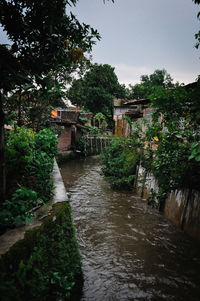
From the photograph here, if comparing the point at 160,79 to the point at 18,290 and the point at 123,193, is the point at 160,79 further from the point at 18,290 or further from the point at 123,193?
the point at 18,290

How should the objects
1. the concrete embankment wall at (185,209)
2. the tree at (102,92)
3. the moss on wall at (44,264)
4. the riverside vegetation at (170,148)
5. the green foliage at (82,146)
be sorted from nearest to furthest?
the moss on wall at (44,264), the riverside vegetation at (170,148), the concrete embankment wall at (185,209), the green foliage at (82,146), the tree at (102,92)

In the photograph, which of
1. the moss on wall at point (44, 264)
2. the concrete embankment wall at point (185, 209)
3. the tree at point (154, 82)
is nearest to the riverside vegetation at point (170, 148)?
the concrete embankment wall at point (185, 209)

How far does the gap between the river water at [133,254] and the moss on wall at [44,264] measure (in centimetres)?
78

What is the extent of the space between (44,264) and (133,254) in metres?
3.09

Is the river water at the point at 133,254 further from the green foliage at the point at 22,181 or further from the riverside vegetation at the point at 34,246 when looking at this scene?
the green foliage at the point at 22,181

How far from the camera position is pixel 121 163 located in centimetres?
1022

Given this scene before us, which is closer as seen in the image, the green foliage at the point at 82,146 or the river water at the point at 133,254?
the river water at the point at 133,254

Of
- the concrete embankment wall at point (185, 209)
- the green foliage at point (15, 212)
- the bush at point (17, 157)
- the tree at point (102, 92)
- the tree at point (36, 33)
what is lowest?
the concrete embankment wall at point (185, 209)

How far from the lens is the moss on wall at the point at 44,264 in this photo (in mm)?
1726

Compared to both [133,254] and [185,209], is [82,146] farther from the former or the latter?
[133,254]

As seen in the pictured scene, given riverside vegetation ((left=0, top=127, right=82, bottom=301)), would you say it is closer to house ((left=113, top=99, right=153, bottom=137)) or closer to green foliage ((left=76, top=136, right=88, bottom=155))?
house ((left=113, top=99, right=153, bottom=137))

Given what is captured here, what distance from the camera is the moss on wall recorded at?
67.9 inches

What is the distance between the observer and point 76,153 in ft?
63.1

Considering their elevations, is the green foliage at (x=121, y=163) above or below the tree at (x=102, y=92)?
below
